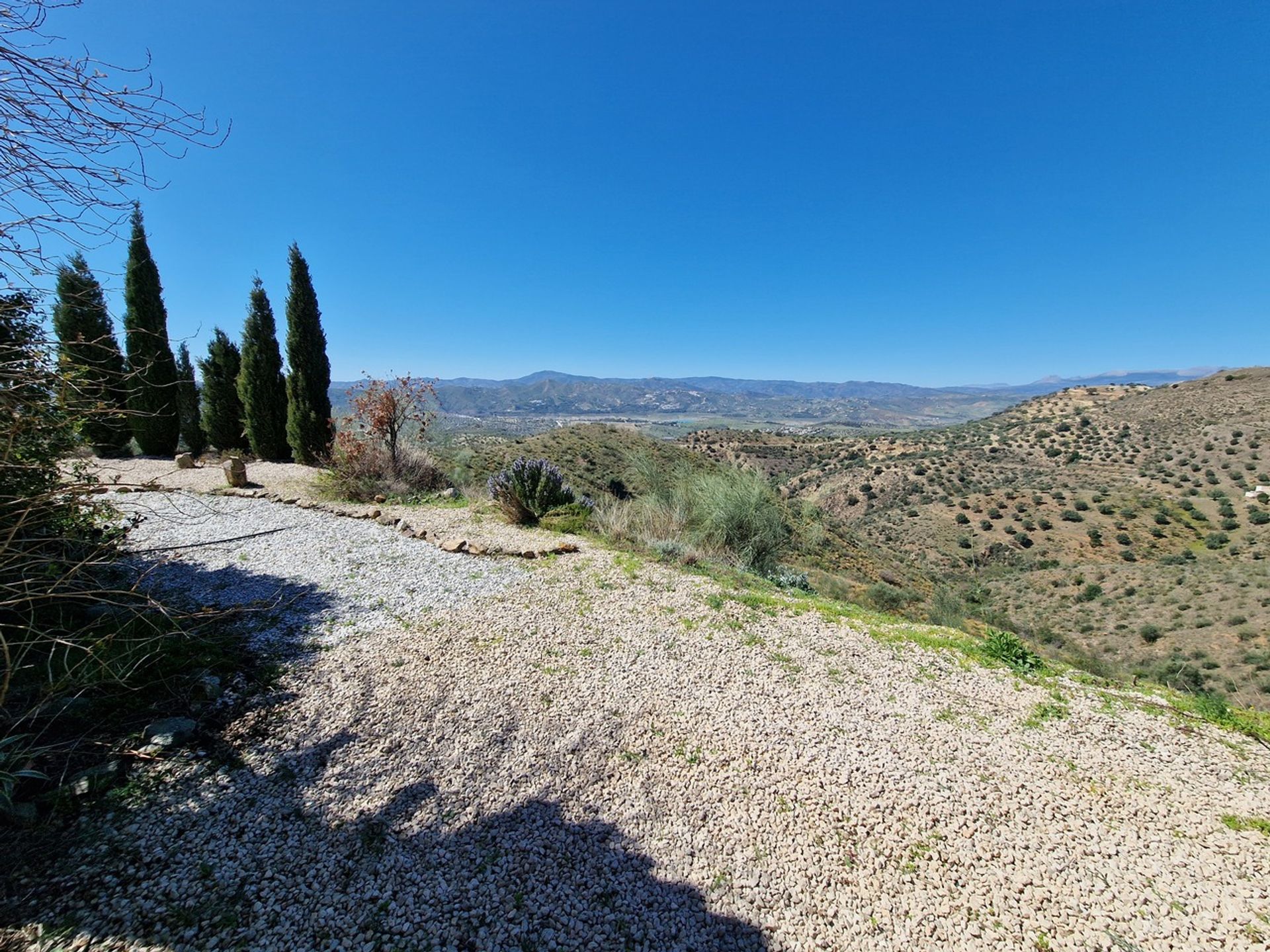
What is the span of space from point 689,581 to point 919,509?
30633 mm

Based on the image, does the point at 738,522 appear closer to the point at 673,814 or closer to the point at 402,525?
the point at 402,525

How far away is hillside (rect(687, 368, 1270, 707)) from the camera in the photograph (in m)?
13.9

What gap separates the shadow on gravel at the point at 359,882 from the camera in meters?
2.15

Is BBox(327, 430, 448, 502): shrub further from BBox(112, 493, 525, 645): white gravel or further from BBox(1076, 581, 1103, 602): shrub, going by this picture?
BBox(1076, 581, 1103, 602): shrub

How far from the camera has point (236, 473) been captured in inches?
403

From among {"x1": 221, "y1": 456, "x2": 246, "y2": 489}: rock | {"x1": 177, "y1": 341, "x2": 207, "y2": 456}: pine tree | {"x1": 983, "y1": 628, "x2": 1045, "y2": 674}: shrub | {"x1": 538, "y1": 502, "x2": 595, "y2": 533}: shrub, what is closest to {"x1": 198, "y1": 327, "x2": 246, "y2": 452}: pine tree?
{"x1": 177, "y1": 341, "x2": 207, "y2": 456}: pine tree

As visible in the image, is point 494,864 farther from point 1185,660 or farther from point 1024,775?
point 1185,660

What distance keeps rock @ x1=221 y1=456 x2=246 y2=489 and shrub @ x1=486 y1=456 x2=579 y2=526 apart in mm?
5761

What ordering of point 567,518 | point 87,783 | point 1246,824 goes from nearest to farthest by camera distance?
point 87,783
point 1246,824
point 567,518

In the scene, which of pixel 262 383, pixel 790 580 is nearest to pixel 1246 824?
pixel 790 580

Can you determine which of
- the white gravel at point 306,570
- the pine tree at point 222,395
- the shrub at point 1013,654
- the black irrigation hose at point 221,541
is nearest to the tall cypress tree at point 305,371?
the pine tree at point 222,395

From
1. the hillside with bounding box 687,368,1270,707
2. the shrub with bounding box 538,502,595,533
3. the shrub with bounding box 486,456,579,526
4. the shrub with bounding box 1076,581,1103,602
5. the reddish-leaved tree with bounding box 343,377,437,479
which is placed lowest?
the shrub with bounding box 1076,581,1103,602

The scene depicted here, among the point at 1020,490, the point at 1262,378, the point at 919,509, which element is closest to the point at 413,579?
the point at 919,509

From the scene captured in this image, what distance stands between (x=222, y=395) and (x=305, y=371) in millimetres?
3331
